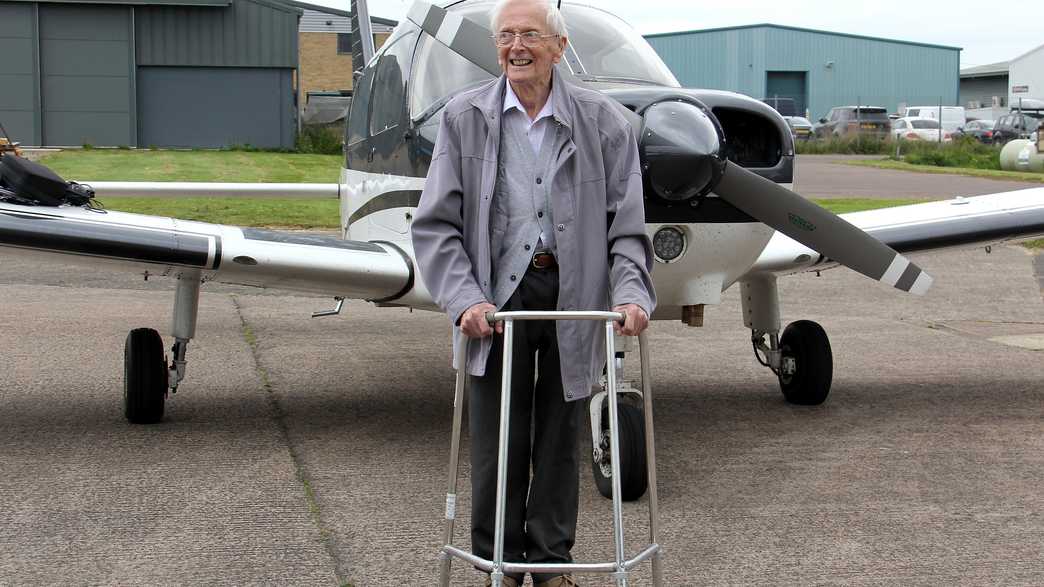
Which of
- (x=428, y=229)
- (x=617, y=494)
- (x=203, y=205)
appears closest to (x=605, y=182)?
(x=428, y=229)

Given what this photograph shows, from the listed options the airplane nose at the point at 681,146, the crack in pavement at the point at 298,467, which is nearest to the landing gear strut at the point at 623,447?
the airplane nose at the point at 681,146

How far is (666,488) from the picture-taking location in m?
5.34

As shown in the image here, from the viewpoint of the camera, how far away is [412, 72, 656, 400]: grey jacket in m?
3.43

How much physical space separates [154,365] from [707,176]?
3.29 meters

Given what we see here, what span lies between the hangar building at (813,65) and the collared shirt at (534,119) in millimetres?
55217

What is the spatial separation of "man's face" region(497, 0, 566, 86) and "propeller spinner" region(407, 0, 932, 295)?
1.00 m

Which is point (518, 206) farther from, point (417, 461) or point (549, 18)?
point (417, 461)

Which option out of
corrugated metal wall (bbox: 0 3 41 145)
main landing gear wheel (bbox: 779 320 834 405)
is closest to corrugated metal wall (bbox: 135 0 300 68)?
corrugated metal wall (bbox: 0 3 41 145)

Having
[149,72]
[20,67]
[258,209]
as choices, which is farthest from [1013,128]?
[258,209]

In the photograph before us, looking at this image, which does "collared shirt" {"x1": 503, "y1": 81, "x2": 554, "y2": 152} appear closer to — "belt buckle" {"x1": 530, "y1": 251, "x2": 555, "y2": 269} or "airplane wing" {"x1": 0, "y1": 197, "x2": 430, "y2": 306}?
"belt buckle" {"x1": 530, "y1": 251, "x2": 555, "y2": 269}

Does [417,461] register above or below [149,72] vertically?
below

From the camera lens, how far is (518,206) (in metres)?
3.48

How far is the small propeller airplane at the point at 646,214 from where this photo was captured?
200 inches

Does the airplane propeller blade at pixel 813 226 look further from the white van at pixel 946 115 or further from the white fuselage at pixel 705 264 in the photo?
the white van at pixel 946 115
